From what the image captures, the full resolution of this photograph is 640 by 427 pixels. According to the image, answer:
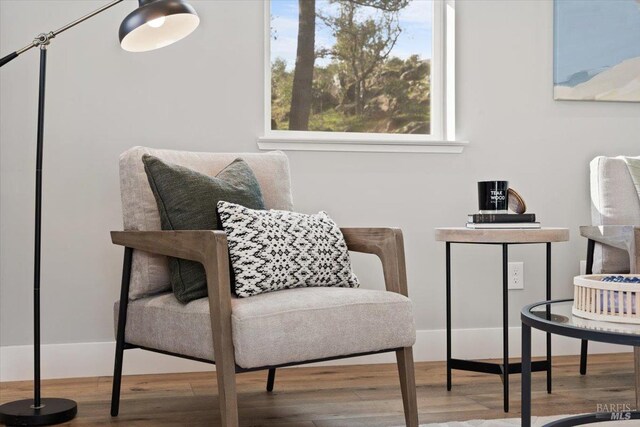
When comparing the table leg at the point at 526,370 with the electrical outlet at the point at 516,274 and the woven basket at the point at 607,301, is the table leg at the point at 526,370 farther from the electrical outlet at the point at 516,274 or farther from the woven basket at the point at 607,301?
the electrical outlet at the point at 516,274

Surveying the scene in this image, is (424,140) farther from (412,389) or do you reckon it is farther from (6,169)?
(6,169)

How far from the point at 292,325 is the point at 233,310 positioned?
15 centimetres

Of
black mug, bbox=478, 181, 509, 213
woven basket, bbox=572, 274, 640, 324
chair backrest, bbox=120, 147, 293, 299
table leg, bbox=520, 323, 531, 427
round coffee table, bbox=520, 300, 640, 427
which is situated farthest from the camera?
black mug, bbox=478, 181, 509, 213

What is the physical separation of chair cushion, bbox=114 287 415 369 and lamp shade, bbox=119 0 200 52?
799 millimetres

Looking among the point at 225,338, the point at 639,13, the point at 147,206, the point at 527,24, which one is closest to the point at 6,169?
the point at 147,206

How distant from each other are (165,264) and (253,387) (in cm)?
69

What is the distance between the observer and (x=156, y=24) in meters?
2.24

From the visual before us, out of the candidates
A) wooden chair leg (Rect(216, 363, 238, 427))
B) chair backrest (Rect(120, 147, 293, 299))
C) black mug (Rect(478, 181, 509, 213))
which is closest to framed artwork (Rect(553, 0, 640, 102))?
black mug (Rect(478, 181, 509, 213))

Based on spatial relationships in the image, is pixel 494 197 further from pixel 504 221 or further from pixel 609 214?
pixel 609 214

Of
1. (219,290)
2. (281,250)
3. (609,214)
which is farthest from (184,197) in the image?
(609,214)

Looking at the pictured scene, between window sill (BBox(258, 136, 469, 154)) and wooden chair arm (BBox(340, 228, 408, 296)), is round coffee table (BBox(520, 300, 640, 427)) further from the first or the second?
window sill (BBox(258, 136, 469, 154))

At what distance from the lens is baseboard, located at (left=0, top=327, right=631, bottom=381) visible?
9.25 feet

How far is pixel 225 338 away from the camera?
1813 millimetres

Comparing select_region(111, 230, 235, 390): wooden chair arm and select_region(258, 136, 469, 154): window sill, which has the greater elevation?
select_region(258, 136, 469, 154): window sill
